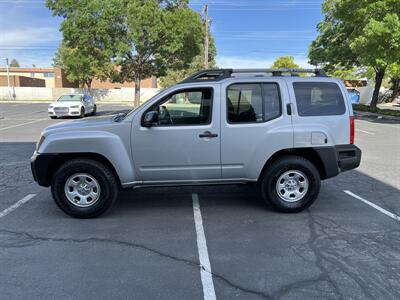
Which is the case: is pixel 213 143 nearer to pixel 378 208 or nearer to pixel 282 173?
pixel 282 173

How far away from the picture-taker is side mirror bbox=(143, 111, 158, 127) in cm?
484

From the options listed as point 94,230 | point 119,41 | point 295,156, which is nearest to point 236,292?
point 94,230

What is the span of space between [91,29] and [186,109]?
58.4 feet

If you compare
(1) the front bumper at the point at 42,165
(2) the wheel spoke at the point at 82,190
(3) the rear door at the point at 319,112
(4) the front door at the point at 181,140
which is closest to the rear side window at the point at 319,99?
(3) the rear door at the point at 319,112

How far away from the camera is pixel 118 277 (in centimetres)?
345

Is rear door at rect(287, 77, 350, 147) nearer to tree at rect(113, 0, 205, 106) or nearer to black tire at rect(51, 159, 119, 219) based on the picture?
black tire at rect(51, 159, 119, 219)

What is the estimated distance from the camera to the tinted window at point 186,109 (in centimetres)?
502

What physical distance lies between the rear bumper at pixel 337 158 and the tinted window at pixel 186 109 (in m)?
1.66

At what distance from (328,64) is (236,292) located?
29241 millimetres

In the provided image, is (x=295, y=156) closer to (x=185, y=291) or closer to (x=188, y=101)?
(x=188, y=101)

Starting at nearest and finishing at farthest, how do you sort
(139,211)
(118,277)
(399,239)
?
(118,277) < (399,239) < (139,211)

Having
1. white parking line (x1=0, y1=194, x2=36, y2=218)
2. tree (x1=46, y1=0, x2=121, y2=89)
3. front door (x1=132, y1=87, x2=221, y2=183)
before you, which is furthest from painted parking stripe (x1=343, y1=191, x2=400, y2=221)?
tree (x1=46, y1=0, x2=121, y2=89)

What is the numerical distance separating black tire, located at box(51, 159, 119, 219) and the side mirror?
833mm

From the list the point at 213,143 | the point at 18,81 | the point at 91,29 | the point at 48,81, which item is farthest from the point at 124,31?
the point at 48,81
